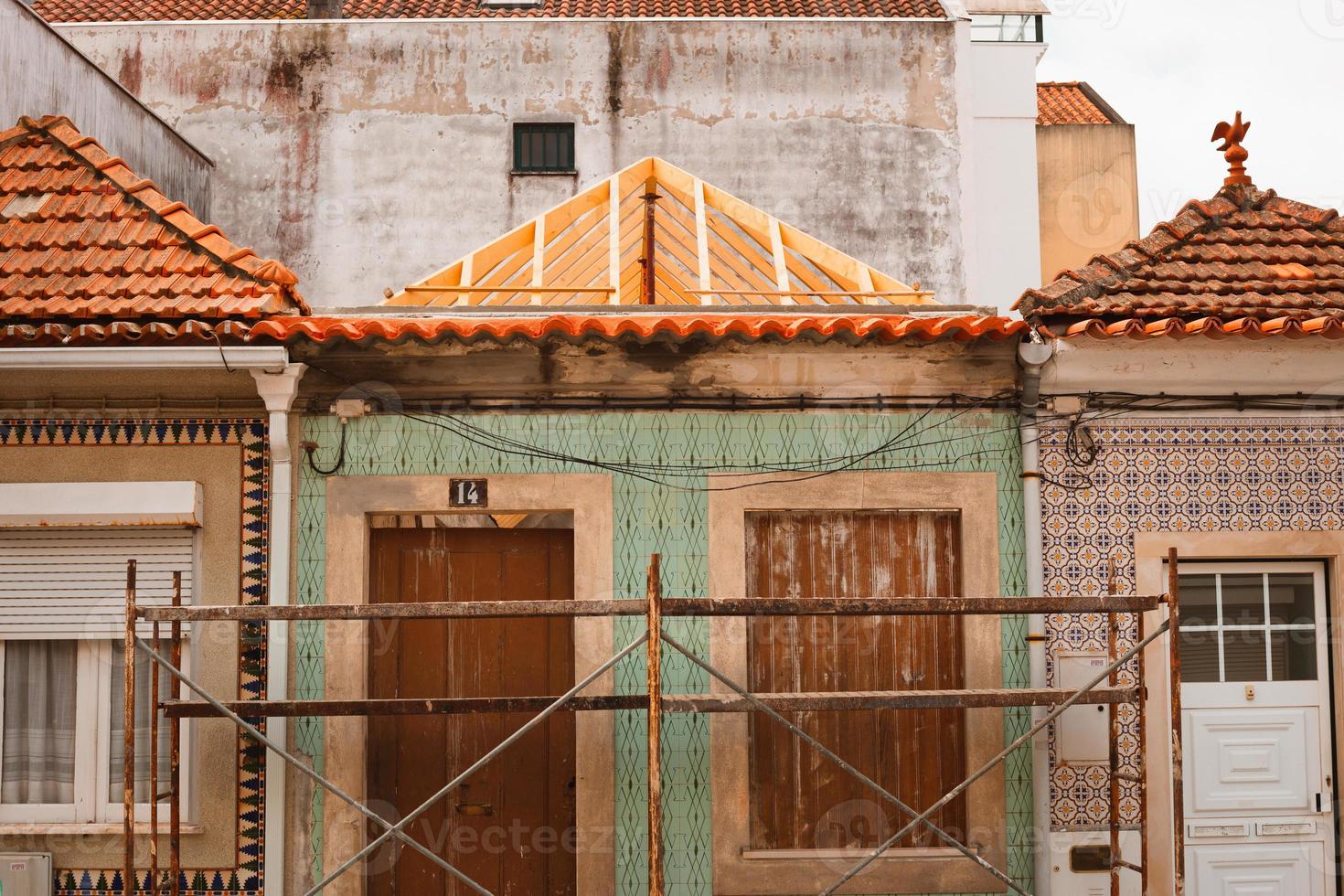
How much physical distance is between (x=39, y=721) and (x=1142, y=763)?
19.8 feet

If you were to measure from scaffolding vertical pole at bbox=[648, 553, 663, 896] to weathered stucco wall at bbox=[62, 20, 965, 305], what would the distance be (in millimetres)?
11869

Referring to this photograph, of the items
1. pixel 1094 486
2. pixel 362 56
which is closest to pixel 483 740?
pixel 1094 486

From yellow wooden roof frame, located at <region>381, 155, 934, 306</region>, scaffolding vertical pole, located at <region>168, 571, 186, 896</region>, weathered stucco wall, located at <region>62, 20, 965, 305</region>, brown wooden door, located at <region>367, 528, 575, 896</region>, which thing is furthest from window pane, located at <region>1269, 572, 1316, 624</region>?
weathered stucco wall, located at <region>62, 20, 965, 305</region>

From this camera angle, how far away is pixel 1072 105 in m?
26.5

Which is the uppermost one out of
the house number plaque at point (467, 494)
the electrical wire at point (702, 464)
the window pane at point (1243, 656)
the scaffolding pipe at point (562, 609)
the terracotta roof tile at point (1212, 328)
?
the terracotta roof tile at point (1212, 328)

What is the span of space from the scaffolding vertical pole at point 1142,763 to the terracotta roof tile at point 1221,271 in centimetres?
171

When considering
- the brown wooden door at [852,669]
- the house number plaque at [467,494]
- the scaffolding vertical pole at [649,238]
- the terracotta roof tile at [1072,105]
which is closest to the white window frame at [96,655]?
the house number plaque at [467,494]

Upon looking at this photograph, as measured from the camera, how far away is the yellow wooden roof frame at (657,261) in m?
9.05

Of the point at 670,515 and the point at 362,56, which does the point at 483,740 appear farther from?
the point at 362,56

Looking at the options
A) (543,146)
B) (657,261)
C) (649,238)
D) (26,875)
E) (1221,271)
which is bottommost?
(26,875)

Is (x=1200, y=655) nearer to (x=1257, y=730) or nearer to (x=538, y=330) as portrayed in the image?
(x=1257, y=730)

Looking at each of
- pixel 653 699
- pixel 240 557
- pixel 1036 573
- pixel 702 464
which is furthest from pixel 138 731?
pixel 1036 573

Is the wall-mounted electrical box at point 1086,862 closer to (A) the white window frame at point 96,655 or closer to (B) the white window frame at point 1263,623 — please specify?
(B) the white window frame at point 1263,623

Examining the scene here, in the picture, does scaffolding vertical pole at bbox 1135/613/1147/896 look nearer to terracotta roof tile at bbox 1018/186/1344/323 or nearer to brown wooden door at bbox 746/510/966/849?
brown wooden door at bbox 746/510/966/849
